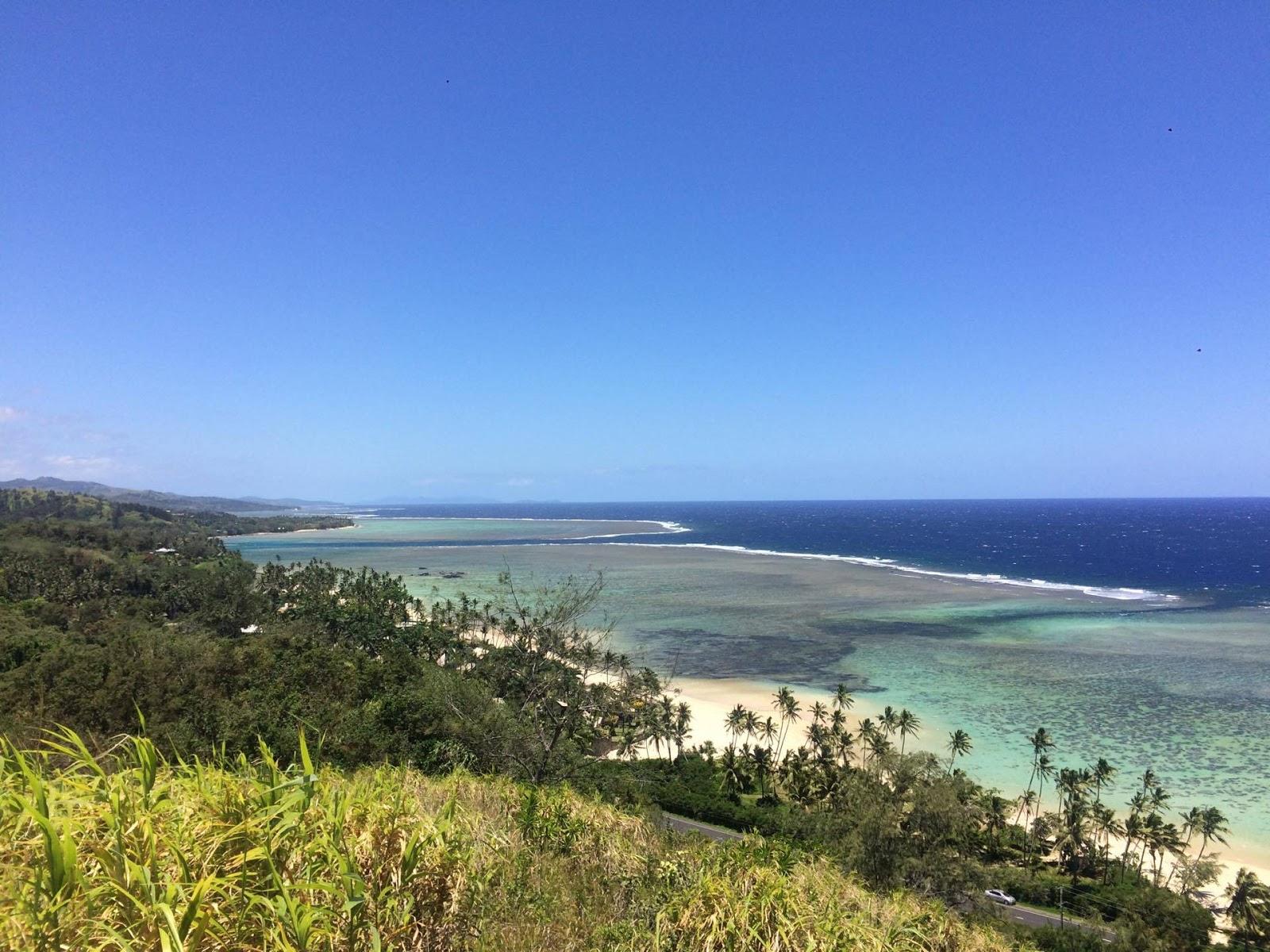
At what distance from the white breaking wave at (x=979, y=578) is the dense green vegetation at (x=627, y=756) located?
5406 centimetres

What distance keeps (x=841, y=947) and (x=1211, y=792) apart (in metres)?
35.9

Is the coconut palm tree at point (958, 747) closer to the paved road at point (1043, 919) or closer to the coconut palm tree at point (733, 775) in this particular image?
the paved road at point (1043, 919)

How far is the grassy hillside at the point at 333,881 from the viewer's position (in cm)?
286

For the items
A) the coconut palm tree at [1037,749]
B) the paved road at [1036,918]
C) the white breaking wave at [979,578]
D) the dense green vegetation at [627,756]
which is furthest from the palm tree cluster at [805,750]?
the white breaking wave at [979,578]

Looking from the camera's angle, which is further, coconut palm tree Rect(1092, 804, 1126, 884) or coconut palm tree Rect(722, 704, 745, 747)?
coconut palm tree Rect(722, 704, 745, 747)

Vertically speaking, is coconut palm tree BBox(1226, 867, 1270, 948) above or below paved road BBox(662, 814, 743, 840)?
above

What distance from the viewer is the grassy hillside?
9.37 feet

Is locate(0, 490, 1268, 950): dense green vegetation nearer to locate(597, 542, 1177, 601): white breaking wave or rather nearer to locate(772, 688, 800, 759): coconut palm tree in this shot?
locate(772, 688, 800, 759): coconut palm tree

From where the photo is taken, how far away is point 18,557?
5872 cm

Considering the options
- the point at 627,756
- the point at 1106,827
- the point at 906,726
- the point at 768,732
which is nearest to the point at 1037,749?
the point at 1106,827

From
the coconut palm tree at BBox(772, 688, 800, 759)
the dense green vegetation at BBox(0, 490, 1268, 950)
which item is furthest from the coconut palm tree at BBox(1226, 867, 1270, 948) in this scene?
the coconut palm tree at BBox(772, 688, 800, 759)

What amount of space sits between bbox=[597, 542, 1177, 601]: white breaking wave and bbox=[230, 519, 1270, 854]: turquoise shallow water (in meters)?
3.68

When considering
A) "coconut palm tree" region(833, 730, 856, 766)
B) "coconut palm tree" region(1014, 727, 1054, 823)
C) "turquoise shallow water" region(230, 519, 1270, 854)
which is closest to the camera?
"coconut palm tree" region(1014, 727, 1054, 823)

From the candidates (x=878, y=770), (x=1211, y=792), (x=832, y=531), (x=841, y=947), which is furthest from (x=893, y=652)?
(x=832, y=531)
